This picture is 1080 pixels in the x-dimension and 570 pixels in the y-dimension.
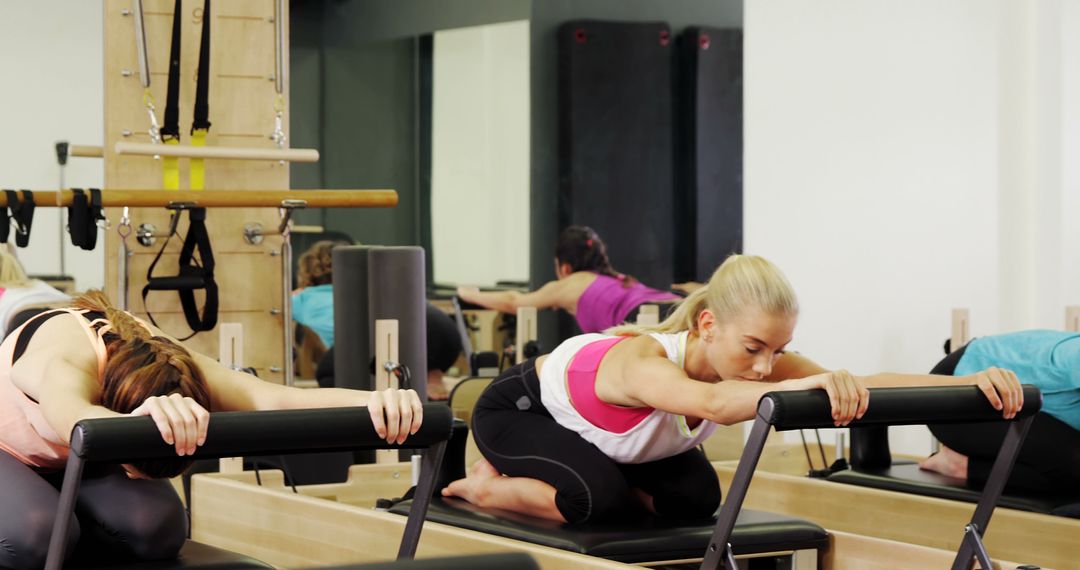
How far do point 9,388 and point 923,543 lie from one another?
6.48ft

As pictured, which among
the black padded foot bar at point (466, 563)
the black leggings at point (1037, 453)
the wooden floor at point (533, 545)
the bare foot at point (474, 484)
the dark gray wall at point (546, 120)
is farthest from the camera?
the dark gray wall at point (546, 120)

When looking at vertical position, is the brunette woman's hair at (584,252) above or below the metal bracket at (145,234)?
below

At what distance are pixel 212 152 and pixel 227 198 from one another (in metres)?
0.17

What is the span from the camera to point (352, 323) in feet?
13.0

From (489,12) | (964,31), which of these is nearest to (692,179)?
(489,12)

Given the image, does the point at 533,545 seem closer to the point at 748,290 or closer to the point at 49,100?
the point at 748,290

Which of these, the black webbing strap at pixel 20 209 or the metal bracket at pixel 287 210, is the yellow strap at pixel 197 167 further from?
the black webbing strap at pixel 20 209

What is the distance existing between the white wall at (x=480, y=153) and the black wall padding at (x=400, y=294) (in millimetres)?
613

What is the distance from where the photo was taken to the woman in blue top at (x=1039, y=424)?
3.07 m

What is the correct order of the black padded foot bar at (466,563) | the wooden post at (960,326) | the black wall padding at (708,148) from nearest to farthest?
the black padded foot bar at (466,563)
the wooden post at (960,326)
the black wall padding at (708,148)

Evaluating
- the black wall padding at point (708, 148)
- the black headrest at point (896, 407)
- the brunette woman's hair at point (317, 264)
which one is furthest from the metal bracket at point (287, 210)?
the black headrest at point (896, 407)

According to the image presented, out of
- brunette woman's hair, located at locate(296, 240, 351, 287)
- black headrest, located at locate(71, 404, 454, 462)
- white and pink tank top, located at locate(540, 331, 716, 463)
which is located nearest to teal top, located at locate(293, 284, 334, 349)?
brunette woman's hair, located at locate(296, 240, 351, 287)

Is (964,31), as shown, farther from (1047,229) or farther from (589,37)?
(589,37)

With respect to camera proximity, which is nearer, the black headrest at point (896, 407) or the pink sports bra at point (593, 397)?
the black headrest at point (896, 407)
